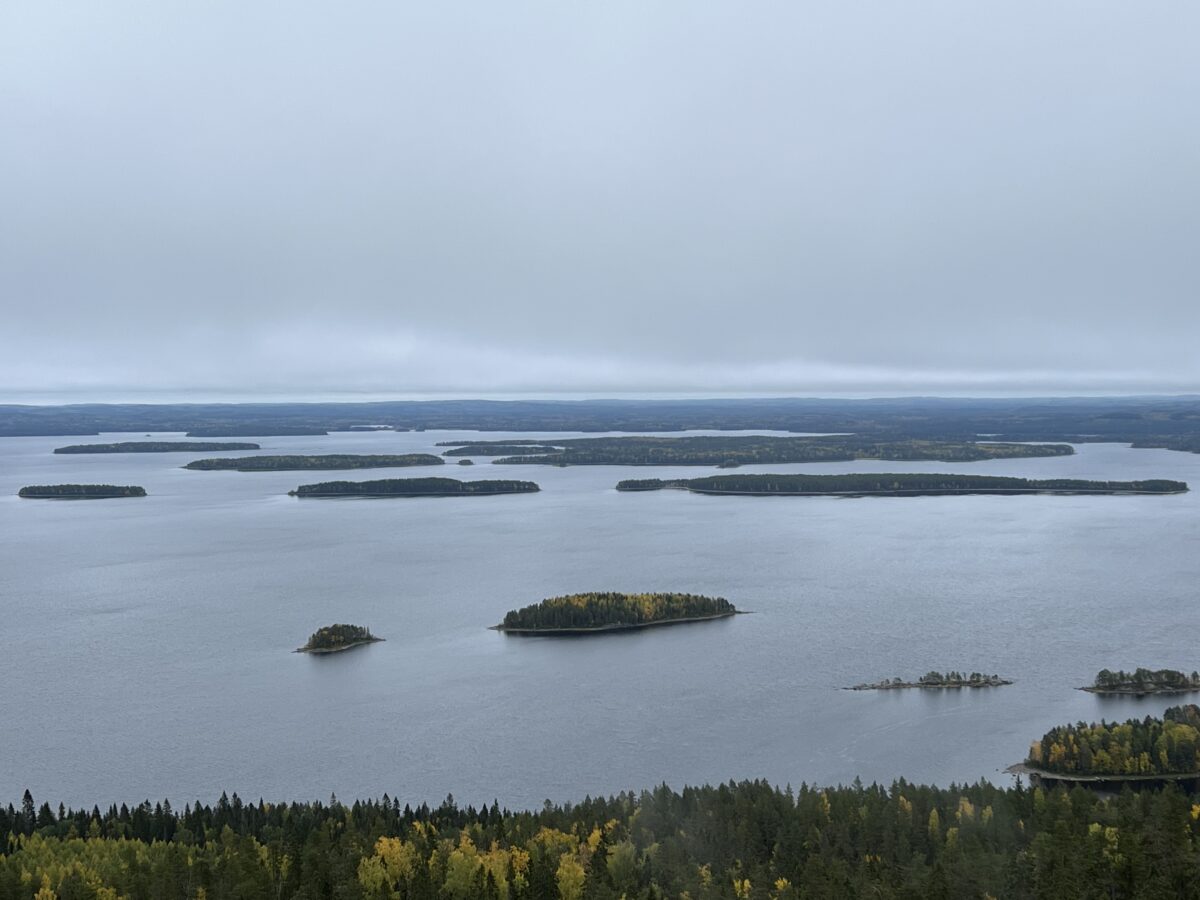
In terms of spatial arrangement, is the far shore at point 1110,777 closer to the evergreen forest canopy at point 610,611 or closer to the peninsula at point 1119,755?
the peninsula at point 1119,755

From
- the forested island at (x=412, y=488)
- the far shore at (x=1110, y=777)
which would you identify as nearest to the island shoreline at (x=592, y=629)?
the far shore at (x=1110, y=777)

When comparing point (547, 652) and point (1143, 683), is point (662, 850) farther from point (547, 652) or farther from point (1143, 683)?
point (547, 652)

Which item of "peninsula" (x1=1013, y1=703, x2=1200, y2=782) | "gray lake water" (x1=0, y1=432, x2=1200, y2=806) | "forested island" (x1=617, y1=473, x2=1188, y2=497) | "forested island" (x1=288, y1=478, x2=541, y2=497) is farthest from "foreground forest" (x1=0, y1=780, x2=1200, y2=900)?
"forested island" (x1=288, y1=478, x2=541, y2=497)

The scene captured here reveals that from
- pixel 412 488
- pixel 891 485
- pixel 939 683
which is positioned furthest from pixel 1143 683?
pixel 412 488

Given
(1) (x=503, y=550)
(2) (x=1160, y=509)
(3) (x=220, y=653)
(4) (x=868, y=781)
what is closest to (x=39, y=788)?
(3) (x=220, y=653)

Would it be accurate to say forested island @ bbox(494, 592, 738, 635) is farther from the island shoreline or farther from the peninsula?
the peninsula

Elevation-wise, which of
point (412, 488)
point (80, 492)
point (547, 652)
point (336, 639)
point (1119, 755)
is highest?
point (412, 488)
